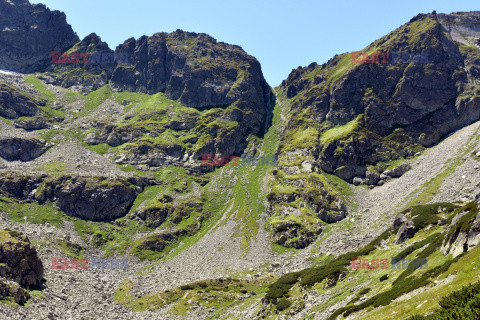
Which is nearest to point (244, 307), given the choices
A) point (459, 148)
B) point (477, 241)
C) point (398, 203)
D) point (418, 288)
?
point (418, 288)

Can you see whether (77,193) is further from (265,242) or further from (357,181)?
(357,181)

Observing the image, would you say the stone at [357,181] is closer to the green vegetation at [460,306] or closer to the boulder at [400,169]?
the boulder at [400,169]

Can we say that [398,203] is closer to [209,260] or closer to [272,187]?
[272,187]

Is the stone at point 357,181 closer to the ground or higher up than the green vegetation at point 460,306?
closer to the ground

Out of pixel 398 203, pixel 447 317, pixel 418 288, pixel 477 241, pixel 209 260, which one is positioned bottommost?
pixel 398 203

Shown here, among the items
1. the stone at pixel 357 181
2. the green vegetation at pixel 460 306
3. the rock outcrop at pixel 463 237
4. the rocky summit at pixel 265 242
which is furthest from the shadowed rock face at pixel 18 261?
the stone at pixel 357 181

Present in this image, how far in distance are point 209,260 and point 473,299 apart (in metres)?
122

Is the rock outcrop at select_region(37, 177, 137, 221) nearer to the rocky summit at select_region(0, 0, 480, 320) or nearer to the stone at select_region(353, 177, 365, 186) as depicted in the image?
the rocky summit at select_region(0, 0, 480, 320)

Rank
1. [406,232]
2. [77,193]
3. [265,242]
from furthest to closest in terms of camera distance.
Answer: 1. [77,193]
2. [265,242]
3. [406,232]

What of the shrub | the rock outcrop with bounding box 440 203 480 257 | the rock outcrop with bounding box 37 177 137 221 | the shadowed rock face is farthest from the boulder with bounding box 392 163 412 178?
the shadowed rock face

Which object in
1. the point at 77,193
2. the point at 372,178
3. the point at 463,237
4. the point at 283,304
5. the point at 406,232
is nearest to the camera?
the point at 463,237

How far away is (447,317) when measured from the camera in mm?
21188

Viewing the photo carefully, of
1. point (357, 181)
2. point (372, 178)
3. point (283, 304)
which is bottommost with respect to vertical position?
point (372, 178)

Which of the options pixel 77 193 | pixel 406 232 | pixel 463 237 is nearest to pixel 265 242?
pixel 406 232
